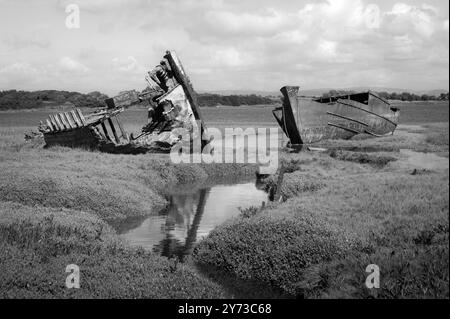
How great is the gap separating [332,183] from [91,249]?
873 centimetres

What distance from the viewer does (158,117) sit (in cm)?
2923

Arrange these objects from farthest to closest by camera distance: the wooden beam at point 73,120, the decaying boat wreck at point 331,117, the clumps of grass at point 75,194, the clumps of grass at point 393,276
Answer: the decaying boat wreck at point 331,117 < the wooden beam at point 73,120 < the clumps of grass at point 75,194 < the clumps of grass at point 393,276

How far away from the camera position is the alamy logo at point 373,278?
7.49m

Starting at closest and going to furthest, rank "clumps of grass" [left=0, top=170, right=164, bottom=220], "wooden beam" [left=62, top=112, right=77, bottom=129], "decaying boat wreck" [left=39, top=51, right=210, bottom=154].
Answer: "clumps of grass" [left=0, top=170, right=164, bottom=220] < "decaying boat wreck" [left=39, top=51, right=210, bottom=154] < "wooden beam" [left=62, top=112, right=77, bottom=129]

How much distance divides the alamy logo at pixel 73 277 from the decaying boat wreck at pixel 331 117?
80.6 feet

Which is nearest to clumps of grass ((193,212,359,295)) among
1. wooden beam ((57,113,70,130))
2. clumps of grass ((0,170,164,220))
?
clumps of grass ((0,170,164,220))

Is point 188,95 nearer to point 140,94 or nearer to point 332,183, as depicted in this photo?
point 140,94

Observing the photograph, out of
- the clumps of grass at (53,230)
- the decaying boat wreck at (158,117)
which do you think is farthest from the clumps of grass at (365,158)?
the clumps of grass at (53,230)

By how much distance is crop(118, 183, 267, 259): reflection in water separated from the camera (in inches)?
566

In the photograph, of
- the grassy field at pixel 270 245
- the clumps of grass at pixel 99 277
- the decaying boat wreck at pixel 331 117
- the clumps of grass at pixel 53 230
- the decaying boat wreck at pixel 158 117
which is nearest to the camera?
the grassy field at pixel 270 245

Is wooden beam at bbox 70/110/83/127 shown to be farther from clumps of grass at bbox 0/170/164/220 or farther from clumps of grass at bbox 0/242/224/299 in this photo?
clumps of grass at bbox 0/242/224/299

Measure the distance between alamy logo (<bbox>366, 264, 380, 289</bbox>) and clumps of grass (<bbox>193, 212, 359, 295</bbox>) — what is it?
2.53m

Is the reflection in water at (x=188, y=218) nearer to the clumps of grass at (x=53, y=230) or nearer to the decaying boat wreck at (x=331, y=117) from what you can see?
the clumps of grass at (x=53, y=230)
